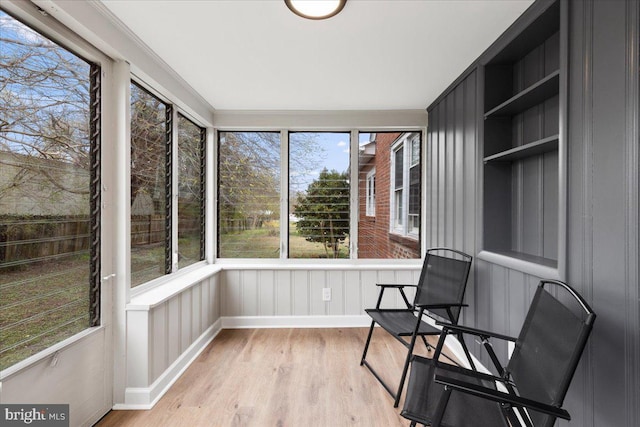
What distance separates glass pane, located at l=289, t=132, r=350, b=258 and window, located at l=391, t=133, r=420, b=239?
593 millimetres

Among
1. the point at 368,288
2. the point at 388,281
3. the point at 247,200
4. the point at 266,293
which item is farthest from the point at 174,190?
the point at 388,281

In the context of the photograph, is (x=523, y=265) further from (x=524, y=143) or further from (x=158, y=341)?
(x=158, y=341)

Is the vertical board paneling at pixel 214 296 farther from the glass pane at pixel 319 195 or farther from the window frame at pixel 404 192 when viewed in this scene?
the window frame at pixel 404 192

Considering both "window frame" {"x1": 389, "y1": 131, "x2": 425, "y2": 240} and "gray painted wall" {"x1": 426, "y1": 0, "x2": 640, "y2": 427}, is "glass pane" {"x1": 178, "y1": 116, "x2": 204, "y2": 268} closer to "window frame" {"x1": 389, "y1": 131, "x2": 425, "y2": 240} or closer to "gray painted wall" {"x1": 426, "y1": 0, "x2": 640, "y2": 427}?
"window frame" {"x1": 389, "y1": 131, "x2": 425, "y2": 240}

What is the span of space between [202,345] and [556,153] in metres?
3.16

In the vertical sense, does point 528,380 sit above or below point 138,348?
above

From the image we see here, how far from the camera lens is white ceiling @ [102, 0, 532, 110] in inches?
65.9

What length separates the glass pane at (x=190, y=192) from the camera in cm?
286

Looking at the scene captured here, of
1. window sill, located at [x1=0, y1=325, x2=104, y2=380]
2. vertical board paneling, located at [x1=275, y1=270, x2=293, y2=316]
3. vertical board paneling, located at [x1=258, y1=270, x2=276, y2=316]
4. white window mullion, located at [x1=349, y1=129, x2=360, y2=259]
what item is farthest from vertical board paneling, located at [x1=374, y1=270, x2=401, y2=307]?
window sill, located at [x1=0, y1=325, x2=104, y2=380]

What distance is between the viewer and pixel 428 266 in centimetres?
270

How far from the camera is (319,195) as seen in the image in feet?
11.5

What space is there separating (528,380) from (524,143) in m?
1.51

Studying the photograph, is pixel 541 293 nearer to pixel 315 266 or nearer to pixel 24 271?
pixel 315 266

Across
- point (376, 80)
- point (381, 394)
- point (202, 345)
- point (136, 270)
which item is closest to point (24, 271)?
point (136, 270)
